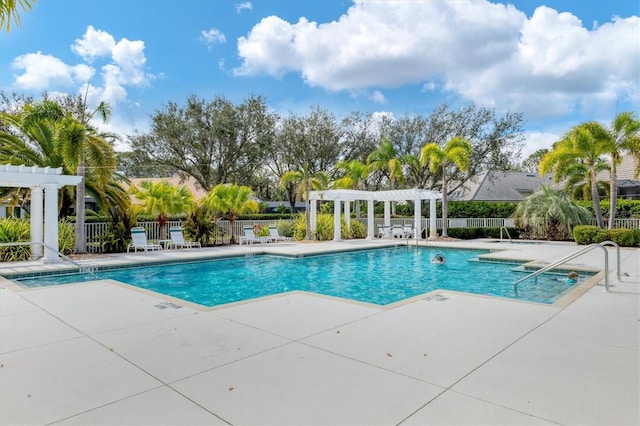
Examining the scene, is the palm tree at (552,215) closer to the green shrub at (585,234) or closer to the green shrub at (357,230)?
the green shrub at (585,234)

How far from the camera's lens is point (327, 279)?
35.7ft

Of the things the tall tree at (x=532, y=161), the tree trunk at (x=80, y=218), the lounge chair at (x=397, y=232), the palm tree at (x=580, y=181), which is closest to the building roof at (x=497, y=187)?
the palm tree at (x=580, y=181)

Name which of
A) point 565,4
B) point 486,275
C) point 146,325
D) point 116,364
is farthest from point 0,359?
point 565,4

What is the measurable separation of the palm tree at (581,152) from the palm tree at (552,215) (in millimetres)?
1832

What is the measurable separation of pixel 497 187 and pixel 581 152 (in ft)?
53.5

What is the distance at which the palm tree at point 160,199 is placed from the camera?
15.7 m

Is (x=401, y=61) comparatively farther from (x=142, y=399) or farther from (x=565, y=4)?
(x=142, y=399)

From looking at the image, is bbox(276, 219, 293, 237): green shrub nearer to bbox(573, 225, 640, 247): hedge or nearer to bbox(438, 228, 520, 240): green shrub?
bbox(438, 228, 520, 240): green shrub

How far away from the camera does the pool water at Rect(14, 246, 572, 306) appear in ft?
29.5

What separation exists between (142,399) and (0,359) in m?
1.95

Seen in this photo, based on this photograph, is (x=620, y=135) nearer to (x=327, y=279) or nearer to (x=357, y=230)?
(x=357, y=230)

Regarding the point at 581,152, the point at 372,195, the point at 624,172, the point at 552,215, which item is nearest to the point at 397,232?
the point at 372,195

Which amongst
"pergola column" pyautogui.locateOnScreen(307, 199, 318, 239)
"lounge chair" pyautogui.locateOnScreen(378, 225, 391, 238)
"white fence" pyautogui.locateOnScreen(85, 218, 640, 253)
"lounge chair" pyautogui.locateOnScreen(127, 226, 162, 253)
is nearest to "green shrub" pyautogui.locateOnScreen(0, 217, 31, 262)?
"white fence" pyautogui.locateOnScreen(85, 218, 640, 253)

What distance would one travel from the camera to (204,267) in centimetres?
1273
